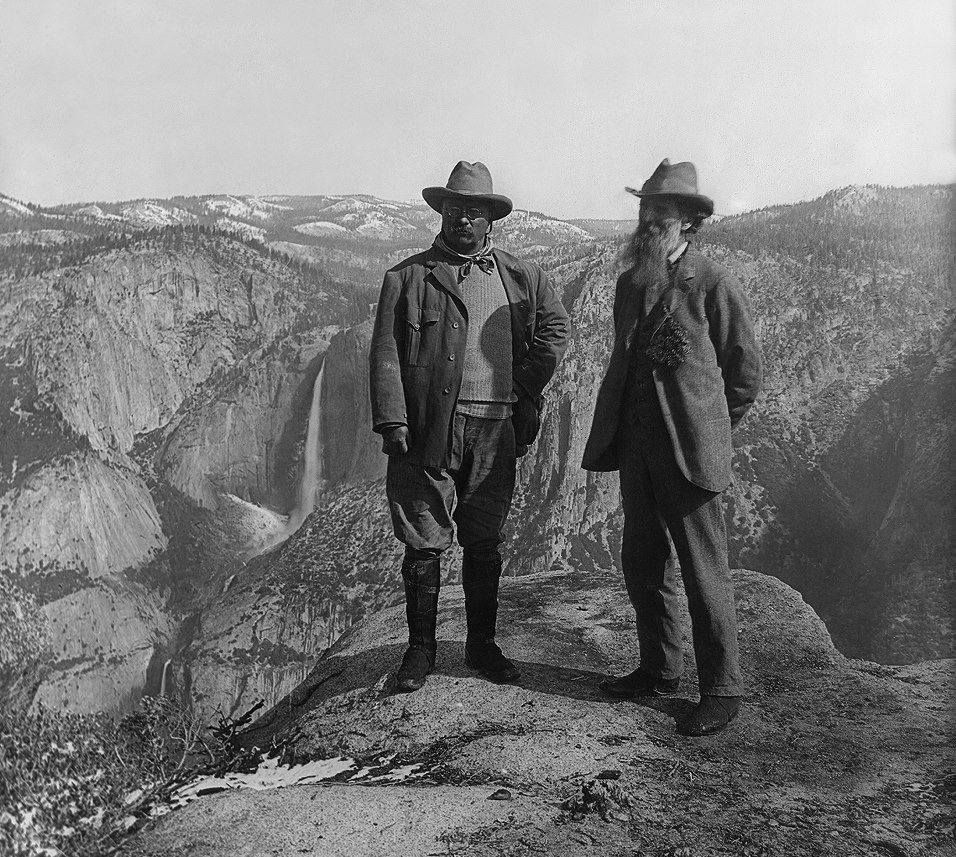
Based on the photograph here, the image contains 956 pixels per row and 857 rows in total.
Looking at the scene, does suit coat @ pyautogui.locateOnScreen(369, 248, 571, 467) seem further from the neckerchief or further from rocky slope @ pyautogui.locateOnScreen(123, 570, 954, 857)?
rocky slope @ pyautogui.locateOnScreen(123, 570, 954, 857)

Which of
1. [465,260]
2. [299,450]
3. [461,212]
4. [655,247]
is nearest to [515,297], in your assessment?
[465,260]

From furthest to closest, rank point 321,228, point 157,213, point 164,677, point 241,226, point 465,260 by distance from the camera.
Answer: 1. point 321,228
2. point 157,213
3. point 241,226
4. point 164,677
5. point 465,260

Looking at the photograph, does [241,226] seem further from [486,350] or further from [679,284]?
[679,284]

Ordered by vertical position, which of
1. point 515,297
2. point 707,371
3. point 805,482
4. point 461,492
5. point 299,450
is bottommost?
point 299,450

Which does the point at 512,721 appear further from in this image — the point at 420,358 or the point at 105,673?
the point at 105,673

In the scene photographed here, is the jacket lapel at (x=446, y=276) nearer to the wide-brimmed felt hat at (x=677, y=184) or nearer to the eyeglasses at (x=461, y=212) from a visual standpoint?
the eyeglasses at (x=461, y=212)

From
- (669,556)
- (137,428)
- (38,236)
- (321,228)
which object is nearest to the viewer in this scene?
(669,556)

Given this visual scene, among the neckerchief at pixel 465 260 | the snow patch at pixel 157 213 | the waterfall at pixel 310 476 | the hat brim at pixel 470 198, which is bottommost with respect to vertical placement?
the waterfall at pixel 310 476

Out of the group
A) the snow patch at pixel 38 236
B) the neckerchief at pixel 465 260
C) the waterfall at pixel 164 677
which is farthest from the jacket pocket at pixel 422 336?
the snow patch at pixel 38 236
